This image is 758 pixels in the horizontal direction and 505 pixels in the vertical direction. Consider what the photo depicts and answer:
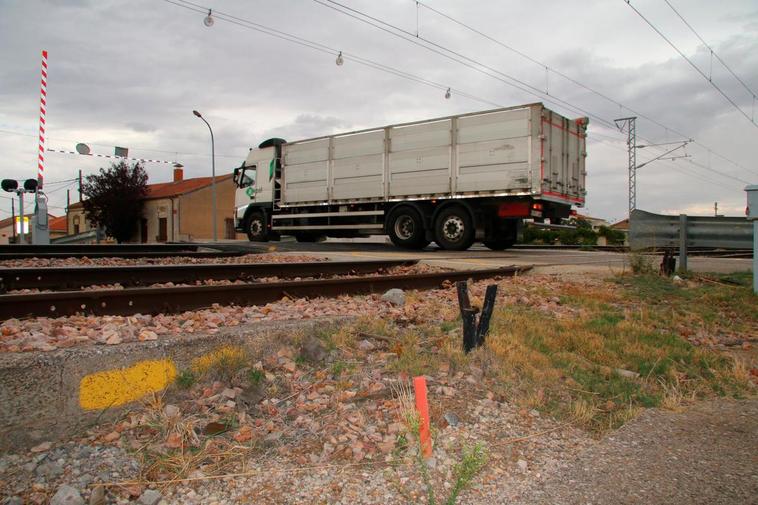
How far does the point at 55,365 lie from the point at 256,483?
1.13m

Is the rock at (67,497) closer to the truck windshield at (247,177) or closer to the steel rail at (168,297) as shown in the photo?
the steel rail at (168,297)

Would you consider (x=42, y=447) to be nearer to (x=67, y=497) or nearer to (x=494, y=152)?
(x=67, y=497)

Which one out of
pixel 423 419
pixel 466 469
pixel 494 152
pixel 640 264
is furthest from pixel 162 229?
pixel 466 469

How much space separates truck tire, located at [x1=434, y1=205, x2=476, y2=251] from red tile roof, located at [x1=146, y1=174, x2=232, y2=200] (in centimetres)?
3753

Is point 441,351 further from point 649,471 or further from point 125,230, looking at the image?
point 125,230

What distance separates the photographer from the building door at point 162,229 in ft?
160

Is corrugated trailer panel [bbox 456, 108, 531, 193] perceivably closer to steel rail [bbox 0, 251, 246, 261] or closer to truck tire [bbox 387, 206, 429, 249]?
truck tire [bbox 387, 206, 429, 249]

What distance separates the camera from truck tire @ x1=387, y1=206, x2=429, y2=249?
49.1 ft

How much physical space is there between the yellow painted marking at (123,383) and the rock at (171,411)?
0.15 meters

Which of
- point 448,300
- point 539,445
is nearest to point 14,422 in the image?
point 539,445

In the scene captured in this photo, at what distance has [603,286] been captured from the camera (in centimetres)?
682

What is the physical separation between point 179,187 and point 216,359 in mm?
53222

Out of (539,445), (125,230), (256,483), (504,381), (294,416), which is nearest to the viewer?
(256,483)

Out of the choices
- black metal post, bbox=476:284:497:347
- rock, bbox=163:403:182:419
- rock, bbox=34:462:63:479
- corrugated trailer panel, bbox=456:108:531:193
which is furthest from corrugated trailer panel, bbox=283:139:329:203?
rock, bbox=34:462:63:479
